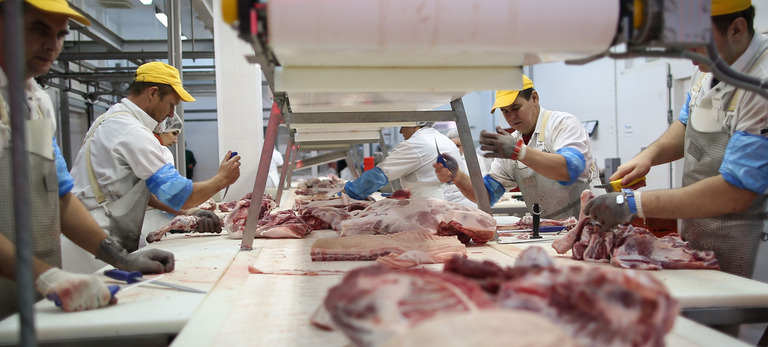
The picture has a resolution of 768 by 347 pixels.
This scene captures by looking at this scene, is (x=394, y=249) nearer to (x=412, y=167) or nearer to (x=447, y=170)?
(x=447, y=170)

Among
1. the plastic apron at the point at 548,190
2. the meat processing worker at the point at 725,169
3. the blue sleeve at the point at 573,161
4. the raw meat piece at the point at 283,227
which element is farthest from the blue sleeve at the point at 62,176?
the plastic apron at the point at 548,190

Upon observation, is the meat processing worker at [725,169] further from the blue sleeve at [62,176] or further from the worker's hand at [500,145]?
the blue sleeve at [62,176]

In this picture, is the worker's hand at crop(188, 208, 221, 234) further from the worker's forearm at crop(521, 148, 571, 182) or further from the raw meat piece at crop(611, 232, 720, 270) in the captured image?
the raw meat piece at crop(611, 232, 720, 270)

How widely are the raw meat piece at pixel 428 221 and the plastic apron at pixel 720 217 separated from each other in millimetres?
947

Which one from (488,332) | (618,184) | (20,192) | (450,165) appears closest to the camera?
(488,332)

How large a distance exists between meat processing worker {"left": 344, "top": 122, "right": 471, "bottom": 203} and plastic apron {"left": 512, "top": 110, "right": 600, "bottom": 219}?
90cm

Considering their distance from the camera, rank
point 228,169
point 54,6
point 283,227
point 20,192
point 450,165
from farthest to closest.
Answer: point 450,165 < point 228,169 < point 283,227 < point 54,6 < point 20,192

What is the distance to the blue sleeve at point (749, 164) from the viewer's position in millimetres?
1837

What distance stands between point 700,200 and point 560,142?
169cm

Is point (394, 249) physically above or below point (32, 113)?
below

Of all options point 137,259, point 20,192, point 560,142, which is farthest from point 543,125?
point 20,192

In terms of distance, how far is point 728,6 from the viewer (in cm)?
195

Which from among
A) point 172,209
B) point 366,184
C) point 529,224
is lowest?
point 529,224

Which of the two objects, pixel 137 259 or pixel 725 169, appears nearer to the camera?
pixel 725 169
